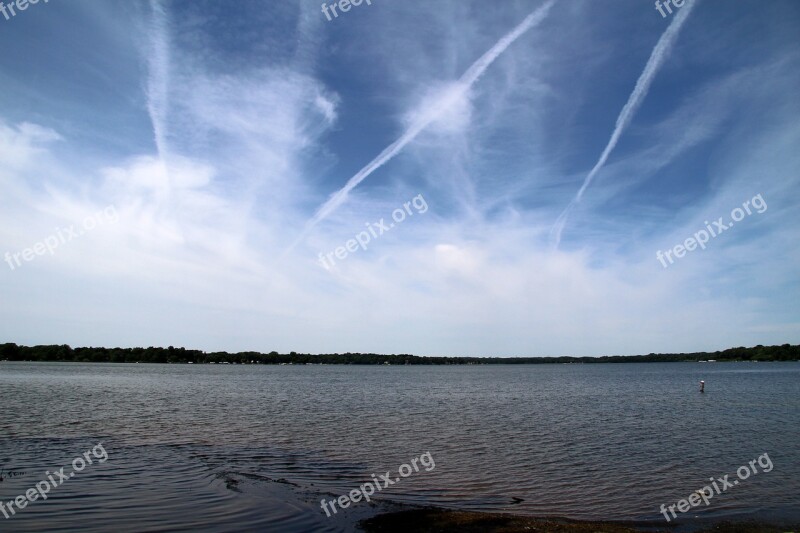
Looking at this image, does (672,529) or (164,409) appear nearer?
(672,529)

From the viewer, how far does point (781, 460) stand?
28.8m

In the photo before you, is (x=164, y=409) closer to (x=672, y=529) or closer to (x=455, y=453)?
(x=455, y=453)

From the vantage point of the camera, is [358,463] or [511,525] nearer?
[511,525]

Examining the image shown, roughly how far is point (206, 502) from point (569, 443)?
24.9 meters

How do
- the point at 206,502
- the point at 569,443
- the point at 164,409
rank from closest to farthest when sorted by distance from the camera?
the point at 206,502 → the point at 569,443 → the point at 164,409

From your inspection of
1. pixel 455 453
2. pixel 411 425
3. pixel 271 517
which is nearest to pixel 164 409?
pixel 411 425

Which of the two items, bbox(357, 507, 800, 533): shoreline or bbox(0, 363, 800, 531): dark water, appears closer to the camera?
bbox(357, 507, 800, 533): shoreline

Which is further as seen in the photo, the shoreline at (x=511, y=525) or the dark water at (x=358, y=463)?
the dark water at (x=358, y=463)

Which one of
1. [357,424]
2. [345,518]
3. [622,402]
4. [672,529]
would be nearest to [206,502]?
[345,518]

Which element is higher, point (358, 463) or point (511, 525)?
point (358, 463)

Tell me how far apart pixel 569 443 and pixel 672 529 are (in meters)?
17.5

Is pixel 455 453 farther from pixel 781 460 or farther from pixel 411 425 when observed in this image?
pixel 781 460

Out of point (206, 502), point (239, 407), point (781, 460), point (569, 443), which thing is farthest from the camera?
point (239, 407)

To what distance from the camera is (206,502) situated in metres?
18.7
